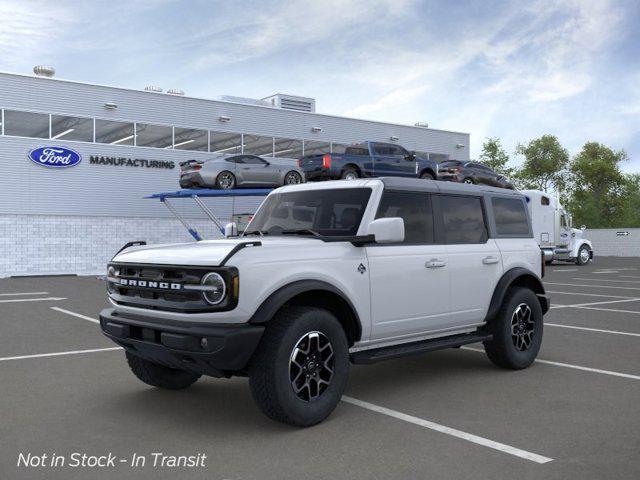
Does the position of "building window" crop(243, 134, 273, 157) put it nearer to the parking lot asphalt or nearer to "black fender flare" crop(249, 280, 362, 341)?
the parking lot asphalt

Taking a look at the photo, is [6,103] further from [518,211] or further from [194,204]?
[518,211]

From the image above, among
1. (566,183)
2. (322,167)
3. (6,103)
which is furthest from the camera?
Answer: (566,183)

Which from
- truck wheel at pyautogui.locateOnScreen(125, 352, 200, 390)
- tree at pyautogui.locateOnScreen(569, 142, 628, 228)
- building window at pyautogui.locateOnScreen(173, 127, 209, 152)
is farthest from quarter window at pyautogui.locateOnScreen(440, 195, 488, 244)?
tree at pyautogui.locateOnScreen(569, 142, 628, 228)

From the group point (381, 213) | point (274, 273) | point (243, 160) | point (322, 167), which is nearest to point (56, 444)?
point (274, 273)

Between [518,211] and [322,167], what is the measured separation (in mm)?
13058

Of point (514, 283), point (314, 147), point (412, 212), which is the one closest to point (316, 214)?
point (412, 212)

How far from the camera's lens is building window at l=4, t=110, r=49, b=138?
2597 cm

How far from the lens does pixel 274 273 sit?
4.84 metres

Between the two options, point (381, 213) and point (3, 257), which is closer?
point (381, 213)

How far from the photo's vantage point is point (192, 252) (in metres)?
4.95

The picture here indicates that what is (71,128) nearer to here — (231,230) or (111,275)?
(231,230)

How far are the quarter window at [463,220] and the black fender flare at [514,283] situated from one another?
0.48 meters

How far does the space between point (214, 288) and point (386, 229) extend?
4.86 ft

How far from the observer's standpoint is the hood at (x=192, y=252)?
15.7 ft
